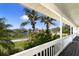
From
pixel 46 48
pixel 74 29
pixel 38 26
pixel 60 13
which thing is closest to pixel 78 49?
pixel 74 29

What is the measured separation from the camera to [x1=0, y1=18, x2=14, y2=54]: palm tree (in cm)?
232

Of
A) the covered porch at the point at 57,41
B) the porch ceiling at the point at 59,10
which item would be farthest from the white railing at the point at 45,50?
the porch ceiling at the point at 59,10

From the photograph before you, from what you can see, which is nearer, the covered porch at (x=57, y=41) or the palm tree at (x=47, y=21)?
the covered porch at (x=57, y=41)

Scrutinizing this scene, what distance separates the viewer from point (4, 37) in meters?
2.37

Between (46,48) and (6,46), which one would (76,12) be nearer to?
(46,48)

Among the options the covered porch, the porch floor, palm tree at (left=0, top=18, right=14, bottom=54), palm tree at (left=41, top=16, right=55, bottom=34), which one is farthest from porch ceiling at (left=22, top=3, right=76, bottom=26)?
palm tree at (left=0, top=18, right=14, bottom=54)

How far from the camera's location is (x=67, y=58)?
2.05 meters

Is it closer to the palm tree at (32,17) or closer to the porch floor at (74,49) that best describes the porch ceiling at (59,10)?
the palm tree at (32,17)

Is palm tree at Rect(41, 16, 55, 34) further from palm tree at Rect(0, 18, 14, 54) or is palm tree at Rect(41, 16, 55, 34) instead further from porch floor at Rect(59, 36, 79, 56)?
palm tree at Rect(0, 18, 14, 54)

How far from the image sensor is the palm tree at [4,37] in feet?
7.60

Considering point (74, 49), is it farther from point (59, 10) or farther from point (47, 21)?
point (59, 10)

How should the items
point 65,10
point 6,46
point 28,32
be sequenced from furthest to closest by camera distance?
point 65,10
point 28,32
point 6,46

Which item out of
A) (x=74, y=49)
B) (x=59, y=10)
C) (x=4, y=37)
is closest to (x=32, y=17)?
(x=4, y=37)

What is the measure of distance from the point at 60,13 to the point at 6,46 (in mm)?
1575
